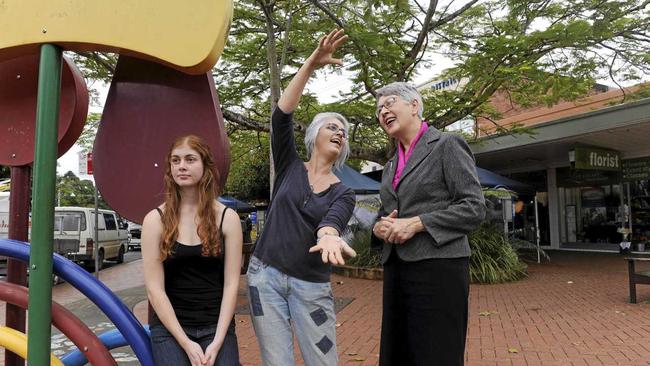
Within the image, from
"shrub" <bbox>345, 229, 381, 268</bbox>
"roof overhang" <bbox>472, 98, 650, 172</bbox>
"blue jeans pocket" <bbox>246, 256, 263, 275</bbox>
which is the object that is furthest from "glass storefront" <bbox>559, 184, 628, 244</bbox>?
"blue jeans pocket" <bbox>246, 256, 263, 275</bbox>

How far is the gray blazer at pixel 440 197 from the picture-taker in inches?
73.8

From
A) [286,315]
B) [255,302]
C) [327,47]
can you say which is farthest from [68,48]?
[286,315]

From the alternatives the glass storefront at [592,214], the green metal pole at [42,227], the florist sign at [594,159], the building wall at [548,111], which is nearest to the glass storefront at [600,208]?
the glass storefront at [592,214]

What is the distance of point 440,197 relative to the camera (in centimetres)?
196

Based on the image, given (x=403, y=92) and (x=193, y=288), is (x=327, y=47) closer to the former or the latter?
(x=403, y=92)

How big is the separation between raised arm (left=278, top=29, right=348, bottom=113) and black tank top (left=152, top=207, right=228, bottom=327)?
690 mm

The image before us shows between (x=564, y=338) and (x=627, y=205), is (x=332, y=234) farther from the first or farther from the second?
(x=627, y=205)

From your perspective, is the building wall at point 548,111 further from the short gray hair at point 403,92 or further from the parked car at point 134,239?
the parked car at point 134,239

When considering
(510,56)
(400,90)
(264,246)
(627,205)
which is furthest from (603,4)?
(627,205)

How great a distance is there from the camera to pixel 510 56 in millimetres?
7938

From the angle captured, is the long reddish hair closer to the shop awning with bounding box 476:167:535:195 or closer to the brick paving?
the brick paving

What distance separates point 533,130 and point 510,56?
4.55m

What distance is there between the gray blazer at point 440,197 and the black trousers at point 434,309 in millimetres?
51

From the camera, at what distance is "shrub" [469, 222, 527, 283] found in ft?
29.2
